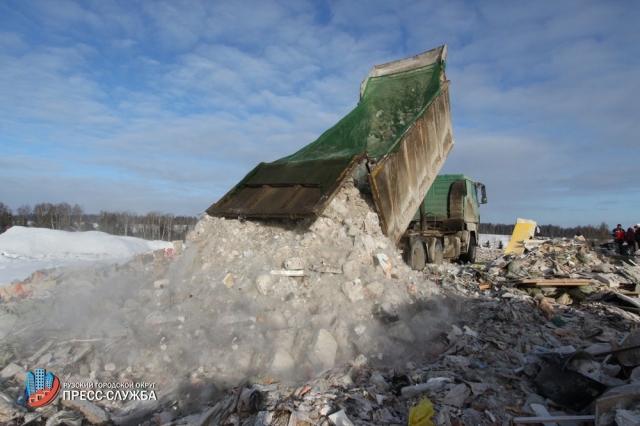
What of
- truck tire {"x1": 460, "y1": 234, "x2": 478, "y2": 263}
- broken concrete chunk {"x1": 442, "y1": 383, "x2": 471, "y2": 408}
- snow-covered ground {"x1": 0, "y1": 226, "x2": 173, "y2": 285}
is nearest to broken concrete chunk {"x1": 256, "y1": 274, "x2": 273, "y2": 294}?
broken concrete chunk {"x1": 442, "y1": 383, "x2": 471, "y2": 408}

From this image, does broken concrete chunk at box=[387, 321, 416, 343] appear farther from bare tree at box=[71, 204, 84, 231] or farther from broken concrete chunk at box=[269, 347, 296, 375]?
bare tree at box=[71, 204, 84, 231]

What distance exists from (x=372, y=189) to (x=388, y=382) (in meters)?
2.66

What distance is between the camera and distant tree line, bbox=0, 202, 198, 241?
26.6m

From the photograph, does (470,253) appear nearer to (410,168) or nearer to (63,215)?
(410,168)

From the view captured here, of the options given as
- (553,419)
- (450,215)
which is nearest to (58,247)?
(450,215)

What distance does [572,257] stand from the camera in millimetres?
8461

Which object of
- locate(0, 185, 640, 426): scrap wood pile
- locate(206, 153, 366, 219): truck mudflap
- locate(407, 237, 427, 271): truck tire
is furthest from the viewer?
locate(407, 237, 427, 271): truck tire

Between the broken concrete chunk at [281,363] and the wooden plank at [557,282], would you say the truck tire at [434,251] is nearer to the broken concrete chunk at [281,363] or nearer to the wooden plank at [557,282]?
the wooden plank at [557,282]

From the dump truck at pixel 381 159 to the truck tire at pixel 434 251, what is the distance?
23mm

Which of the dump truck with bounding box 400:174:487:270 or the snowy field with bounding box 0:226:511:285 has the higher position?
the dump truck with bounding box 400:174:487:270

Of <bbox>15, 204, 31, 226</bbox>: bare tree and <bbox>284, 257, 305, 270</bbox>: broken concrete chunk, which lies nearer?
<bbox>284, 257, 305, 270</bbox>: broken concrete chunk

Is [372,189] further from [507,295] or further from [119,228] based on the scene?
[119,228]

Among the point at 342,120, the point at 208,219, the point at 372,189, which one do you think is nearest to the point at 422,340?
the point at 372,189

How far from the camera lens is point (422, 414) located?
2586 millimetres
